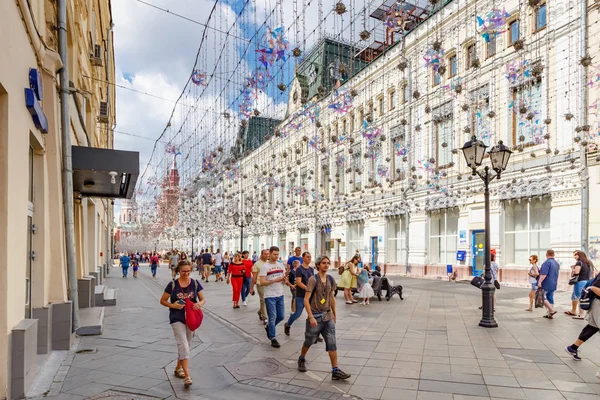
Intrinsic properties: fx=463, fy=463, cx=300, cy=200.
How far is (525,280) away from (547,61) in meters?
9.60

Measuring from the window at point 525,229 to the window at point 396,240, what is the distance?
8250 millimetres

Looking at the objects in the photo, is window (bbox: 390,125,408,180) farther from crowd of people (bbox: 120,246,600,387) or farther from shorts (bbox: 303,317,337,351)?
shorts (bbox: 303,317,337,351)

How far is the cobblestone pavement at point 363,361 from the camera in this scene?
6004 millimetres

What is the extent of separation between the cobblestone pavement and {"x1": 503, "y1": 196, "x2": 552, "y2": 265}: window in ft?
30.4

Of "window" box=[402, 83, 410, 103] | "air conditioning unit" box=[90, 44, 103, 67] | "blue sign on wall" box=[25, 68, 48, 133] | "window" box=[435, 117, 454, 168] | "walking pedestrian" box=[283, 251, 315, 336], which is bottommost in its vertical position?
"walking pedestrian" box=[283, 251, 315, 336]

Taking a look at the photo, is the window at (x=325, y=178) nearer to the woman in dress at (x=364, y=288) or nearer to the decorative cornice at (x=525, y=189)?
the decorative cornice at (x=525, y=189)

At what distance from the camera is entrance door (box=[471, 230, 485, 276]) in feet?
77.5

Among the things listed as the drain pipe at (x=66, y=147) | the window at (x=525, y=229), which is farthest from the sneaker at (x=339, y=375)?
the window at (x=525, y=229)

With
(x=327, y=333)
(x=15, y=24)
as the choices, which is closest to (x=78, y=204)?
(x=15, y=24)

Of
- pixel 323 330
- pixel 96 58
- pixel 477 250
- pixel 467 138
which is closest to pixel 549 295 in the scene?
pixel 323 330

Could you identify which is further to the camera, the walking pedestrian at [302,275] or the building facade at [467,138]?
the building facade at [467,138]

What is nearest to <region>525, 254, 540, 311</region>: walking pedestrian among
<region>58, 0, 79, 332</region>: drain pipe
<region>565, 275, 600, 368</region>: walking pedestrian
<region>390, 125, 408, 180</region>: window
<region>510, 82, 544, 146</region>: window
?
<region>565, 275, 600, 368</region>: walking pedestrian

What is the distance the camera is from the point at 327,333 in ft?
21.9

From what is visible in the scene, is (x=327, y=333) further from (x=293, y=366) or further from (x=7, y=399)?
(x=7, y=399)
